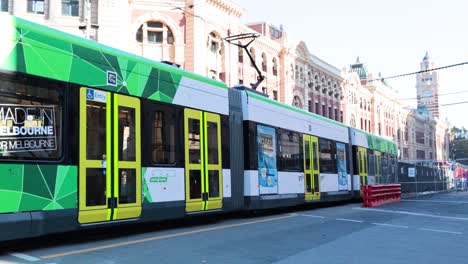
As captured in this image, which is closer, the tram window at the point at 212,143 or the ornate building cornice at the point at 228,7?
the tram window at the point at 212,143

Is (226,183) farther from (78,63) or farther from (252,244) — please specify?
(78,63)

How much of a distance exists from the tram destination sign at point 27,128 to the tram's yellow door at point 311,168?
35.7 ft

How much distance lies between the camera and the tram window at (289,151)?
1580cm

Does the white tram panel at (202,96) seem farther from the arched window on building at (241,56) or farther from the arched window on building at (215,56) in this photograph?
the arched window on building at (241,56)

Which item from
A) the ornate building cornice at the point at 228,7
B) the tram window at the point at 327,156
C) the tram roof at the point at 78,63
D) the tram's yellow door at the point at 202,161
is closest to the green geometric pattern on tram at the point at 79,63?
the tram roof at the point at 78,63

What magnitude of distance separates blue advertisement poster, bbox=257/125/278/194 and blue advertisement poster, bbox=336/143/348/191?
6.39 meters

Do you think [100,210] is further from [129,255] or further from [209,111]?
[209,111]

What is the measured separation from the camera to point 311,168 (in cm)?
1791

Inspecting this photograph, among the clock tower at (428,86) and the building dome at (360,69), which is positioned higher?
the clock tower at (428,86)

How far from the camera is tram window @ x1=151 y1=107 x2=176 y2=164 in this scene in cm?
1006

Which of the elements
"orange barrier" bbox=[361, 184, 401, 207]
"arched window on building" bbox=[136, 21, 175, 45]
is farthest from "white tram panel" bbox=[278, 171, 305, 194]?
"arched window on building" bbox=[136, 21, 175, 45]

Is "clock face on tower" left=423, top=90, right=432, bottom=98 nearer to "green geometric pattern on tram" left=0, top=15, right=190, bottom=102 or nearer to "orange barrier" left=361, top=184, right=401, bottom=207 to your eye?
"orange barrier" left=361, top=184, right=401, bottom=207

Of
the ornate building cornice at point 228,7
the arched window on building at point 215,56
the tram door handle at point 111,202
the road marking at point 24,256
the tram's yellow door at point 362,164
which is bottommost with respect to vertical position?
the road marking at point 24,256

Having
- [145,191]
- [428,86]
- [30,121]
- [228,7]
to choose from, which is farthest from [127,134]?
[428,86]
